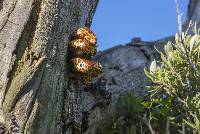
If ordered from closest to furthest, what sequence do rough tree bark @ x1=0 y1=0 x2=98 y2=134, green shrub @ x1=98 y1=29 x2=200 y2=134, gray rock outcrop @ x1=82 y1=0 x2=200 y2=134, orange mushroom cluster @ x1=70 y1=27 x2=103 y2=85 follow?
rough tree bark @ x1=0 y1=0 x2=98 y2=134 < orange mushroom cluster @ x1=70 y1=27 x2=103 y2=85 < green shrub @ x1=98 y1=29 x2=200 y2=134 < gray rock outcrop @ x1=82 y1=0 x2=200 y2=134

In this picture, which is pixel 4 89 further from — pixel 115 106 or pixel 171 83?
pixel 115 106

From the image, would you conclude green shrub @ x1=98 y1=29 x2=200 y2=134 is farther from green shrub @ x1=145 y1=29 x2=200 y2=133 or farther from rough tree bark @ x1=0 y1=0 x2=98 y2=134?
rough tree bark @ x1=0 y1=0 x2=98 y2=134

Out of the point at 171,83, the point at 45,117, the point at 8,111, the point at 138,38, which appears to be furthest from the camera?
the point at 138,38

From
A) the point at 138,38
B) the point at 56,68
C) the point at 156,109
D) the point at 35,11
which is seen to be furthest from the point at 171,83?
the point at 138,38

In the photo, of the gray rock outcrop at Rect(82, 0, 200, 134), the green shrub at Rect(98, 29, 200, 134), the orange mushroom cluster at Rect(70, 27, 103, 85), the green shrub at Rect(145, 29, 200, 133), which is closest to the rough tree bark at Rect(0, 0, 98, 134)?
the orange mushroom cluster at Rect(70, 27, 103, 85)

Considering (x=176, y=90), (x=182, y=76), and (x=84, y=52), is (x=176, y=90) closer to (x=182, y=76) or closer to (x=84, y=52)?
(x=182, y=76)

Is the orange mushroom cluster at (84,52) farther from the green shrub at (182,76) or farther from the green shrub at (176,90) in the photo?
the green shrub at (182,76)

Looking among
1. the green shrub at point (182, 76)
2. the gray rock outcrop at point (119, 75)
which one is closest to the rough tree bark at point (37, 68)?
the green shrub at point (182, 76)

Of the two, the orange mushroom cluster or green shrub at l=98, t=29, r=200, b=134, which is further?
green shrub at l=98, t=29, r=200, b=134
